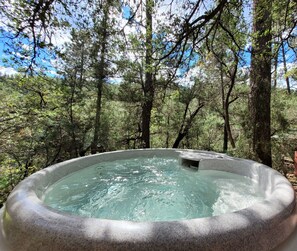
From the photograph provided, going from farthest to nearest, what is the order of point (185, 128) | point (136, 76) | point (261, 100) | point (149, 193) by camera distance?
point (185, 128), point (136, 76), point (261, 100), point (149, 193)

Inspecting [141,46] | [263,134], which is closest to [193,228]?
[263,134]

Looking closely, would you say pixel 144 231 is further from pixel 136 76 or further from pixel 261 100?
pixel 136 76

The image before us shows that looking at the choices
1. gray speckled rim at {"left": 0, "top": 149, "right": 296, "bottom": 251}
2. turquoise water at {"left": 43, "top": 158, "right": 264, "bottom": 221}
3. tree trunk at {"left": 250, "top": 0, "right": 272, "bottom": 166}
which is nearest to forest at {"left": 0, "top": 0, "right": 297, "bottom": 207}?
tree trunk at {"left": 250, "top": 0, "right": 272, "bottom": 166}

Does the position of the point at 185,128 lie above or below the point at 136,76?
below

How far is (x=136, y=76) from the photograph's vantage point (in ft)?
20.9

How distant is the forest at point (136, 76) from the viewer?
302 cm

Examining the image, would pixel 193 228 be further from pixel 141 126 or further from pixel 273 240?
pixel 141 126

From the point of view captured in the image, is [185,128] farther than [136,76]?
Yes

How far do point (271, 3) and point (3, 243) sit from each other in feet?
14.5

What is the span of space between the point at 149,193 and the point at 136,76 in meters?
4.67

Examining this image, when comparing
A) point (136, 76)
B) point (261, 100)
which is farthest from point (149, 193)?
point (136, 76)

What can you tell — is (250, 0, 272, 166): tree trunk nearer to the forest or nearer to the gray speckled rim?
the forest

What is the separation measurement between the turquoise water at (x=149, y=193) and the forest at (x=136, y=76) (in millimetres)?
1674

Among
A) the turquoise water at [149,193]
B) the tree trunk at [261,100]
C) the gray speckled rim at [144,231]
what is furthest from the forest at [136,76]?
the gray speckled rim at [144,231]
